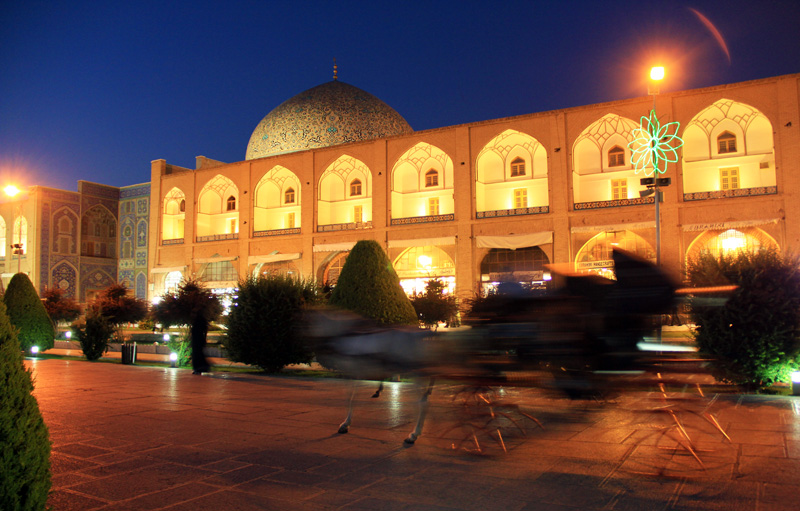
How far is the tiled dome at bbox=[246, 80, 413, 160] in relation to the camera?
31938mm

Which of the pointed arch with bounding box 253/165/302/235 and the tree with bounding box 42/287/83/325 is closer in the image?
the tree with bounding box 42/287/83/325

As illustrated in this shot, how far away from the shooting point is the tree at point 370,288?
33.2ft

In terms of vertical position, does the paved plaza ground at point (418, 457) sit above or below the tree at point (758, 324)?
below

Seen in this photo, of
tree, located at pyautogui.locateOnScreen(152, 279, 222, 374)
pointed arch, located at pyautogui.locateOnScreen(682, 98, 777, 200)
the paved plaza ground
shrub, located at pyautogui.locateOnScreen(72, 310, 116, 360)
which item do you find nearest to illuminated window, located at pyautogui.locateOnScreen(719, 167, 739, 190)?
pointed arch, located at pyautogui.locateOnScreen(682, 98, 777, 200)

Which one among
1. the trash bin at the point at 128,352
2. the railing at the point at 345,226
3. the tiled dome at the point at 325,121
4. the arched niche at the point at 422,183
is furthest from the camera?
the tiled dome at the point at 325,121

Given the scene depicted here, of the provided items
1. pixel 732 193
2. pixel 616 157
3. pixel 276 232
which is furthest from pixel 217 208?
pixel 732 193

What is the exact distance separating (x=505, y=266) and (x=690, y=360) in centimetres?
2102

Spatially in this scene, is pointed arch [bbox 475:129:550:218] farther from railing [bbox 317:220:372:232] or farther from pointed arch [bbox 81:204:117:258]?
pointed arch [bbox 81:204:117:258]

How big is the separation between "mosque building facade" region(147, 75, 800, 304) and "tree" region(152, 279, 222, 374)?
444 centimetres

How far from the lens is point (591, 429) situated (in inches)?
204

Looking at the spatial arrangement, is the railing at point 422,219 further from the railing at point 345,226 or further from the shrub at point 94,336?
the shrub at point 94,336

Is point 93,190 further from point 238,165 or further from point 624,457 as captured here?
point 624,457

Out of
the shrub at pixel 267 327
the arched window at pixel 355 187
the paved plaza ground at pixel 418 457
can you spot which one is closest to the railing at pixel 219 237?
the arched window at pixel 355 187

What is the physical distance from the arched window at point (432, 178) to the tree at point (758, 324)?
20.7 m
